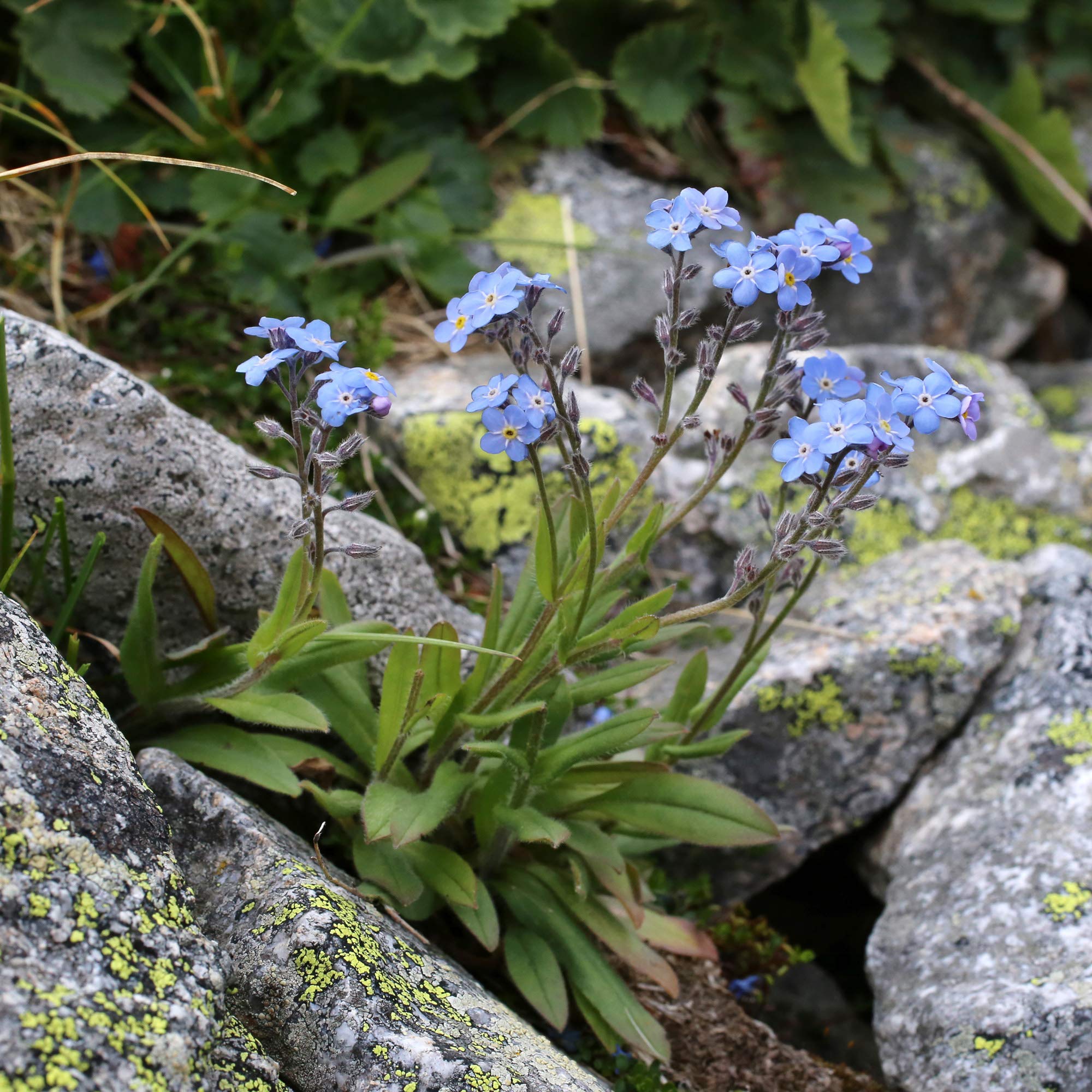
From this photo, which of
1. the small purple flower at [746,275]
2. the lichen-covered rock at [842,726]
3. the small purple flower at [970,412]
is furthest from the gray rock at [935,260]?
the small purple flower at [746,275]

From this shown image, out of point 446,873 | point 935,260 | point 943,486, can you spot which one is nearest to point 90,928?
point 446,873

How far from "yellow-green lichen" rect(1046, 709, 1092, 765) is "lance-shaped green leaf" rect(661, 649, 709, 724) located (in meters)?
1.32

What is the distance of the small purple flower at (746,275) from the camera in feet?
8.09

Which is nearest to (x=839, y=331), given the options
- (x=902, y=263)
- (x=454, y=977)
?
(x=902, y=263)

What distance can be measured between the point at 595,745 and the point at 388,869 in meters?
0.69

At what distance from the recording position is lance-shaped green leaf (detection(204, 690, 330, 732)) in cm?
288

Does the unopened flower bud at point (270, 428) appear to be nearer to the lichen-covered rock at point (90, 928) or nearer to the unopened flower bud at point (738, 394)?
the lichen-covered rock at point (90, 928)

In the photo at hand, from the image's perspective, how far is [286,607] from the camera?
2.85m

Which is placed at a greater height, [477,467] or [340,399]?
[340,399]

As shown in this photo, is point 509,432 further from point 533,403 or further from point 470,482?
point 470,482

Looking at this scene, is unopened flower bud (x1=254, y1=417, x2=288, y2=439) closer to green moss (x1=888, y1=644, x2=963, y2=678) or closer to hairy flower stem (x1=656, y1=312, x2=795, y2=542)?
hairy flower stem (x1=656, y1=312, x2=795, y2=542)

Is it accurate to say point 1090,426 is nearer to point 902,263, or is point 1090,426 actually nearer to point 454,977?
point 902,263

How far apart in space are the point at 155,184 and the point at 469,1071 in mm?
4308

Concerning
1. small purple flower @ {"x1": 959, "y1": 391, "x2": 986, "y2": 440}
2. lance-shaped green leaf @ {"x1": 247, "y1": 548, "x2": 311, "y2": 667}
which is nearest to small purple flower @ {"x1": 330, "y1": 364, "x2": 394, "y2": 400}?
lance-shaped green leaf @ {"x1": 247, "y1": 548, "x2": 311, "y2": 667}
